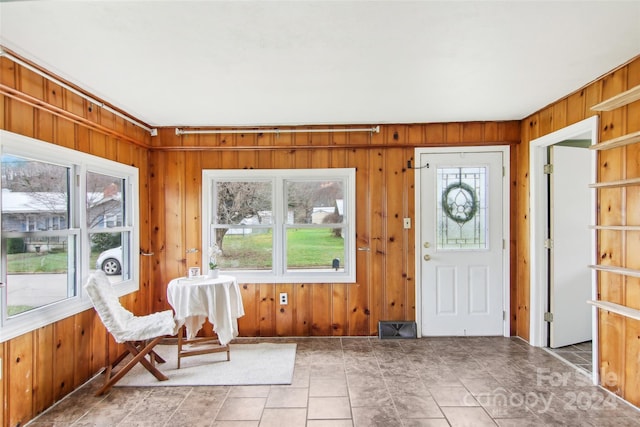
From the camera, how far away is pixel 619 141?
2.19 metres

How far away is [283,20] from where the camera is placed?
5.73ft

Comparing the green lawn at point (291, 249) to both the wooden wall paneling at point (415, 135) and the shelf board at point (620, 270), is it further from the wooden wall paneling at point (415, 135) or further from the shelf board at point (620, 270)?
the shelf board at point (620, 270)

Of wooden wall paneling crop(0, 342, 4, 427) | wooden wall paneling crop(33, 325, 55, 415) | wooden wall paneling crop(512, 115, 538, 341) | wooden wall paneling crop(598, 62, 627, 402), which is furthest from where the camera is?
wooden wall paneling crop(512, 115, 538, 341)

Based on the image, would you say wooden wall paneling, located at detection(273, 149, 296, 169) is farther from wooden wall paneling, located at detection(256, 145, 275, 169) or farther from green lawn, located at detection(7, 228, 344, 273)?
green lawn, located at detection(7, 228, 344, 273)

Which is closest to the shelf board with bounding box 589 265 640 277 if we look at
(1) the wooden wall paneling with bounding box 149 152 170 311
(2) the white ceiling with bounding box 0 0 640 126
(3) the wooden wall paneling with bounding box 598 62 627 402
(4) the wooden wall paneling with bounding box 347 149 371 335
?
(3) the wooden wall paneling with bounding box 598 62 627 402

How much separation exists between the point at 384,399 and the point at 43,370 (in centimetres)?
239

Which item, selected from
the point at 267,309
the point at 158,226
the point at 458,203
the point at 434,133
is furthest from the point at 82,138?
the point at 458,203

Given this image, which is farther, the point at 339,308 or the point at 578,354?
the point at 339,308

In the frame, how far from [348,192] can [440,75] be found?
1636 millimetres

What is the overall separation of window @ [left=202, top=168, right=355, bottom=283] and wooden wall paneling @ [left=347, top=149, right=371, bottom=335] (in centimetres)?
12

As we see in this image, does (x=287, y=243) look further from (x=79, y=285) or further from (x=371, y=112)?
(x=79, y=285)

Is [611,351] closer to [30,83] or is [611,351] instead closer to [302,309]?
[302,309]

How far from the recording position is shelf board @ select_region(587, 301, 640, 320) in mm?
2143

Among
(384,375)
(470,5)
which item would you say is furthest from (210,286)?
(470,5)
